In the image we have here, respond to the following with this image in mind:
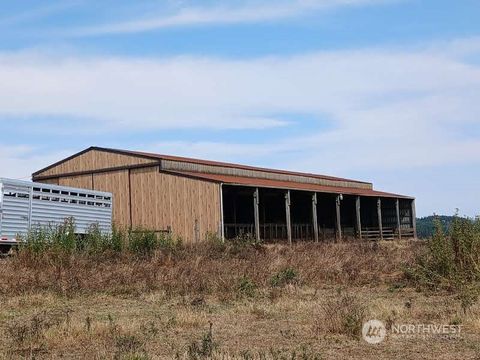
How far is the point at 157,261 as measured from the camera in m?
17.9

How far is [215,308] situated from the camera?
35.9ft

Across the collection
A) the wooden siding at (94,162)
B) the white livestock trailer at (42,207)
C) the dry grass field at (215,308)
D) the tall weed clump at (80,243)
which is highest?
the wooden siding at (94,162)

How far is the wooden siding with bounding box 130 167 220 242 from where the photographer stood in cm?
2917

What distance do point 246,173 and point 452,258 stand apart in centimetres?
2633

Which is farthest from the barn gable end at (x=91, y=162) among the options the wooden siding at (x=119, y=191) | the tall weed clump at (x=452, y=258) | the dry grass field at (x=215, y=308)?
the tall weed clump at (x=452, y=258)

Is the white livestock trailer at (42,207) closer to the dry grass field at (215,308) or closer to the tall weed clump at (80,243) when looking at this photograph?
the tall weed clump at (80,243)

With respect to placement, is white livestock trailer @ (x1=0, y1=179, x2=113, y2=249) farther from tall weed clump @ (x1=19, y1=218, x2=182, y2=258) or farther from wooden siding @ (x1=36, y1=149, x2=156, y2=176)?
wooden siding @ (x1=36, y1=149, x2=156, y2=176)

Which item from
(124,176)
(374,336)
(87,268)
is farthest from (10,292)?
(124,176)

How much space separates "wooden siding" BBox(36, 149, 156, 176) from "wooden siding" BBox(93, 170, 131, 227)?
0.60 metres

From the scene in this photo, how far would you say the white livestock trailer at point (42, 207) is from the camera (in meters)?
20.6

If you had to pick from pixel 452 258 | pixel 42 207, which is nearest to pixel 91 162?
pixel 42 207

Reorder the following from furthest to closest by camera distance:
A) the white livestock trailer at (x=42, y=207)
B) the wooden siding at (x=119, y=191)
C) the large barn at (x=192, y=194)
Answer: the wooden siding at (x=119, y=191) → the large barn at (x=192, y=194) → the white livestock trailer at (x=42, y=207)

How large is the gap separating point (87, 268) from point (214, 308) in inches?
253

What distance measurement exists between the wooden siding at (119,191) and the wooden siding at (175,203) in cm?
48
